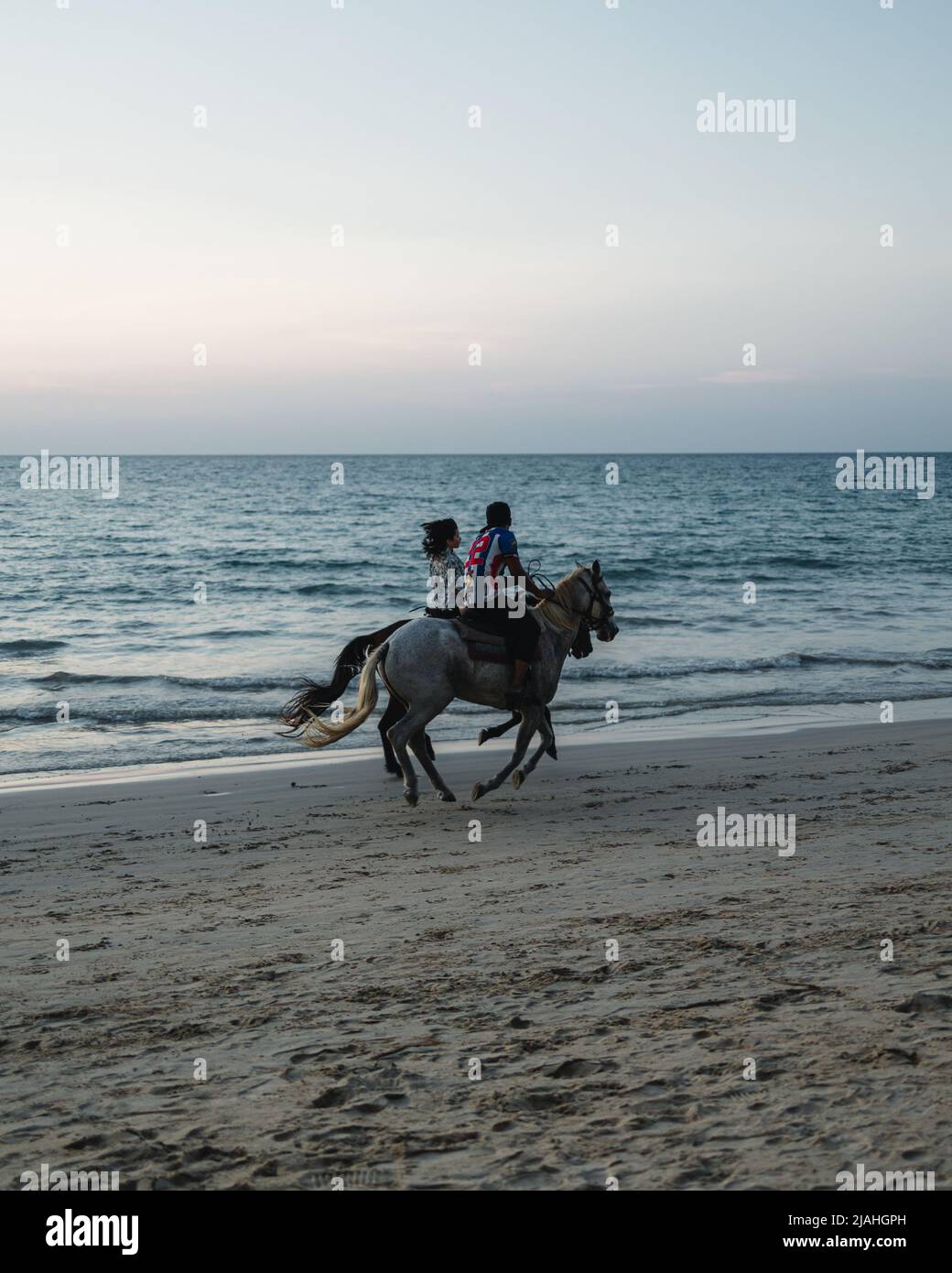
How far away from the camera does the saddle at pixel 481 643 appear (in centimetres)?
1006

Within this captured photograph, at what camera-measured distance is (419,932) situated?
622 centimetres

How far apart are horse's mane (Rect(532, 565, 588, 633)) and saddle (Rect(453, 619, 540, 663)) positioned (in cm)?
60

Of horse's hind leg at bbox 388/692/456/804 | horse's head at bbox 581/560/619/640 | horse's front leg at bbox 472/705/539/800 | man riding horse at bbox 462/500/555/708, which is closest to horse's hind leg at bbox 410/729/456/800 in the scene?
horse's hind leg at bbox 388/692/456/804

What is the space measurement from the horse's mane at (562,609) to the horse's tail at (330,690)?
4.28ft

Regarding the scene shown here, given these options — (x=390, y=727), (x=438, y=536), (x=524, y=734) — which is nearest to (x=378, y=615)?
(x=390, y=727)

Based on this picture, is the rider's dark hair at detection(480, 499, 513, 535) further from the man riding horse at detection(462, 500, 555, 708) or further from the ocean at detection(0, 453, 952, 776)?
the ocean at detection(0, 453, 952, 776)

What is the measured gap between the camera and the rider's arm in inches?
393

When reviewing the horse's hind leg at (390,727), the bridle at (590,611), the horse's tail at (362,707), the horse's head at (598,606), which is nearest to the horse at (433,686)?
the horse's tail at (362,707)

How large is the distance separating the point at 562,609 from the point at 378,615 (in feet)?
60.1

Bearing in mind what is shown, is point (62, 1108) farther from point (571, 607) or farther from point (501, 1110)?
point (571, 607)

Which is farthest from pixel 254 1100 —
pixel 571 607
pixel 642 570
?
pixel 642 570

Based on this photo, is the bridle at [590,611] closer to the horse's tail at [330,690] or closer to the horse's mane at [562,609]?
the horse's mane at [562,609]

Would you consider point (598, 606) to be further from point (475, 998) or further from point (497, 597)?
point (475, 998)

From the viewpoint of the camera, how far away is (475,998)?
5.18 meters
